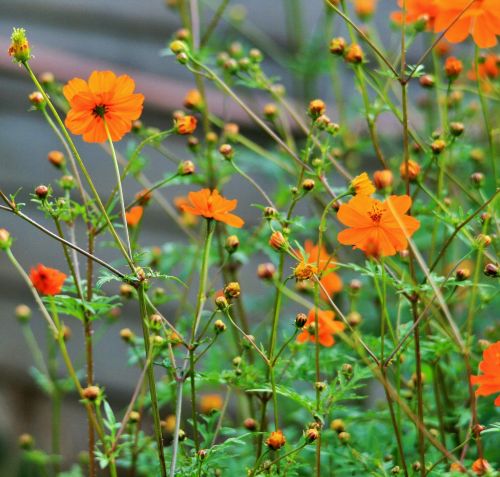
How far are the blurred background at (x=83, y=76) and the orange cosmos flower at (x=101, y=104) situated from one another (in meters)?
1.32

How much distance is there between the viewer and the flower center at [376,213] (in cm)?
80

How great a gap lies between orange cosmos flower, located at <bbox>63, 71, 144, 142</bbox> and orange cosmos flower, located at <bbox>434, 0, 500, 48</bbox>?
1.17 feet

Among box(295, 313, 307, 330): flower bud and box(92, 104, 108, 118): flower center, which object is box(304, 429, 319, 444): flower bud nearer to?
box(295, 313, 307, 330): flower bud

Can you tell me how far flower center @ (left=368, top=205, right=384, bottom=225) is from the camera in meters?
0.80

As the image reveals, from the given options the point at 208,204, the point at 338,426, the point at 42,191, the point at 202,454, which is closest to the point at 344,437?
the point at 338,426

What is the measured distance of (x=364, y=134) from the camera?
5.91 ft

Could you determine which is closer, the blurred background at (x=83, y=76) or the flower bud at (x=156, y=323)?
the flower bud at (x=156, y=323)

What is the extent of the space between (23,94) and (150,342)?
5.64 feet

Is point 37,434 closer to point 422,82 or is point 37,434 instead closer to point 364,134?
point 364,134

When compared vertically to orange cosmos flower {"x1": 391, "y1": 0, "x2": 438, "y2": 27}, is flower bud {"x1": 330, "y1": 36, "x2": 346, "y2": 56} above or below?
below

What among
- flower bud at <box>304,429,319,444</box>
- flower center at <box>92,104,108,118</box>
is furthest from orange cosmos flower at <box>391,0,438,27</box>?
flower bud at <box>304,429,319,444</box>

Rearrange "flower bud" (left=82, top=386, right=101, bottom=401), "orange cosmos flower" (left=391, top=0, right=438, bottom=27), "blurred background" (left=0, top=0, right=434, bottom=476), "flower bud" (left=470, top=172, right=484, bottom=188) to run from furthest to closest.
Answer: "blurred background" (left=0, top=0, right=434, bottom=476) → "orange cosmos flower" (left=391, top=0, right=438, bottom=27) → "flower bud" (left=470, top=172, right=484, bottom=188) → "flower bud" (left=82, top=386, right=101, bottom=401)

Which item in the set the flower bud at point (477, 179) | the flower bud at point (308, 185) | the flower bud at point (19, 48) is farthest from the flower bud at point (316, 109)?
the flower bud at point (19, 48)

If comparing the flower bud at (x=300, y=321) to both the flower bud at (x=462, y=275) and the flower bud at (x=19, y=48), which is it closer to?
the flower bud at (x=462, y=275)
